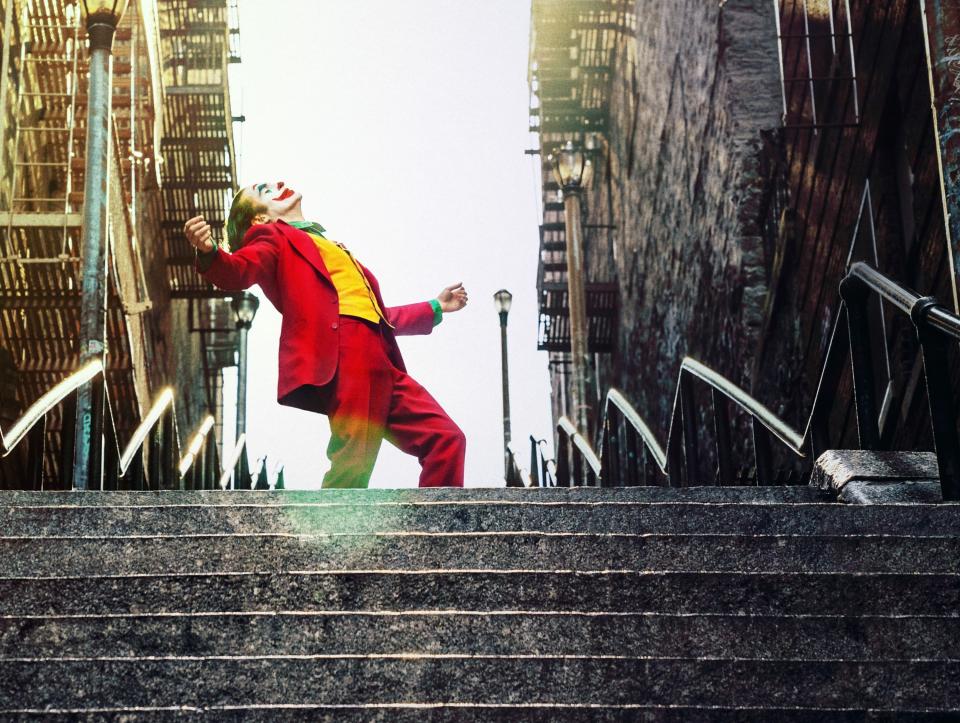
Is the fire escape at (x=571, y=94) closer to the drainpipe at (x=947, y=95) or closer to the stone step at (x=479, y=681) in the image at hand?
the drainpipe at (x=947, y=95)

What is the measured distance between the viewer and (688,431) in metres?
8.71

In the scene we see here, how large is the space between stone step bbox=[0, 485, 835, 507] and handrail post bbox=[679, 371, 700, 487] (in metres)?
2.35

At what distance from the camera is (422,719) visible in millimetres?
3795

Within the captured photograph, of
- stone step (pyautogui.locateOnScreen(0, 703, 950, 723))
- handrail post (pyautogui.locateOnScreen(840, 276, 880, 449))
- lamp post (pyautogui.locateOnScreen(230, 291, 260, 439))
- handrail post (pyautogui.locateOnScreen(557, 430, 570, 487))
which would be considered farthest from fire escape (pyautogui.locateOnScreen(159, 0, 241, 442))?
stone step (pyautogui.locateOnScreen(0, 703, 950, 723))

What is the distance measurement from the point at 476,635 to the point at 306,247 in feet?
12.0

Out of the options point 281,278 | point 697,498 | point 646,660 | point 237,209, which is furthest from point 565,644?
point 237,209

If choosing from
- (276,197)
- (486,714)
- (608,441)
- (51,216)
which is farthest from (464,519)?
(51,216)

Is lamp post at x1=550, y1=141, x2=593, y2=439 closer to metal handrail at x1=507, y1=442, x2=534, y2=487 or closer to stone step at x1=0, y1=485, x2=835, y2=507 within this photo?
metal handrail at x1=507, y1=442, x2=534, y2=487

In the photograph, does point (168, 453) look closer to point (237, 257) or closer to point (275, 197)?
point (275, 197)

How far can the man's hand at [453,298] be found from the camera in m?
8.09

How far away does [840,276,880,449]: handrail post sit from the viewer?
669 cm

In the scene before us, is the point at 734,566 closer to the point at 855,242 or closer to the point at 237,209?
the point at 237,209

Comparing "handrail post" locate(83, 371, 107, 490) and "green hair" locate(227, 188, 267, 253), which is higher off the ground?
"green hair" locate(227, 188, 267, 253)

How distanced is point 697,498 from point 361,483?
1802mm
